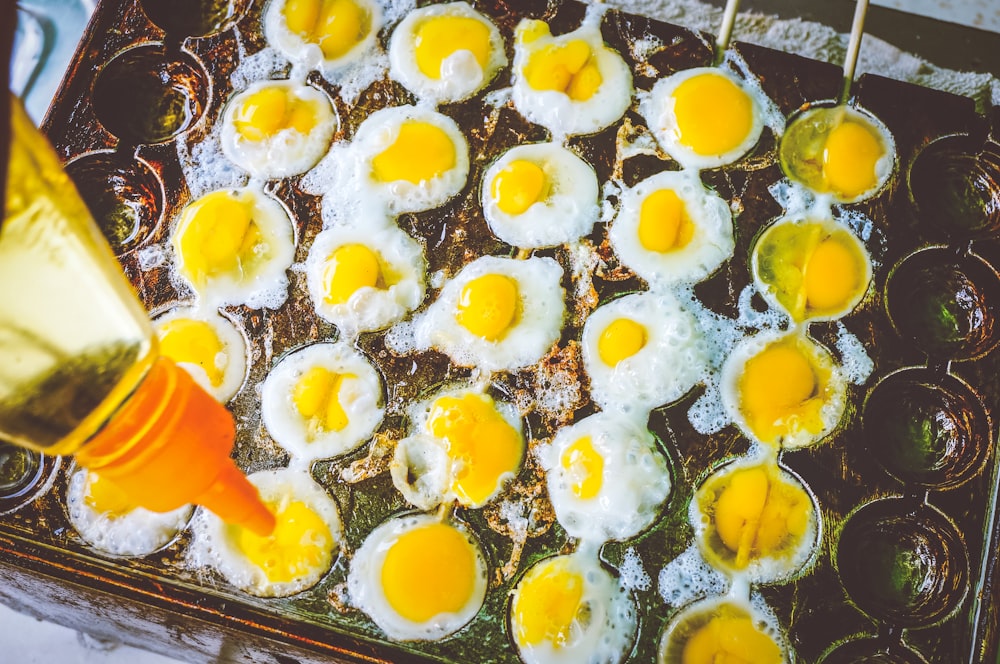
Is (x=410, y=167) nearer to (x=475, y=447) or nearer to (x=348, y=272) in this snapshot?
(x=348, y=272)

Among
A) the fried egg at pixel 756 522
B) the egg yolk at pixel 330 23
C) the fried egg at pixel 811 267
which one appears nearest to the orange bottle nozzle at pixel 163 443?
the fried egg at pixel 756 522

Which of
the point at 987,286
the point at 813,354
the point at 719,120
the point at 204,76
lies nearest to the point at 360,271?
the point at 204,76

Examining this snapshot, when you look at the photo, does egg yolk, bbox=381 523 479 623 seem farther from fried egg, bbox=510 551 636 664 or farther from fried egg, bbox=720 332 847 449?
fried egg, bbox=720 332 847 449

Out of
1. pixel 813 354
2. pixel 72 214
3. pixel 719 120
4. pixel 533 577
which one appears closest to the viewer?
pixel 72 214

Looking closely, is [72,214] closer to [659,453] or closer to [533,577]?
[533,577]

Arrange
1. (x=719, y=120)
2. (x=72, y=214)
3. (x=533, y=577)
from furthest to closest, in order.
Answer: (x=719, y=120), (x=533, y=577), (x=72, y=214)

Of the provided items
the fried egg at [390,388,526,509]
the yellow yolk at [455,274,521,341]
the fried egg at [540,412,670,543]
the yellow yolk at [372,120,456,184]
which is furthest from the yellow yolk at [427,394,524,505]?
the yellow yolk at [372,120,456,184]

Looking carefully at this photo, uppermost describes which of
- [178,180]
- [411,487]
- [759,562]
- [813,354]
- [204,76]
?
[204,76]
